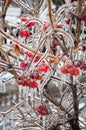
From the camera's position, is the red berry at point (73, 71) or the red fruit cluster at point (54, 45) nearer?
the red berry at point (73, 71)

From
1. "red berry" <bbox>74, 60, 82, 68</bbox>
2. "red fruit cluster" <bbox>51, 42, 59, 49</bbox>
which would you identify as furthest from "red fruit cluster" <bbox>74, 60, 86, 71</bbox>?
"red fruit cluster" <bbox>51, 42, 59, 49</bbox>

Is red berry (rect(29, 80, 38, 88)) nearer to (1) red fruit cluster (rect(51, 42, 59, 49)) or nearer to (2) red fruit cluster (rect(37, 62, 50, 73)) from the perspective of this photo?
(2) red fruit cluster (rect(37, 62, 50, 73))

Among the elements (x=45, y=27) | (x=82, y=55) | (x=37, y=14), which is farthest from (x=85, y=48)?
(x=37, y=14)

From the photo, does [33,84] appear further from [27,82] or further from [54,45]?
[54,45]

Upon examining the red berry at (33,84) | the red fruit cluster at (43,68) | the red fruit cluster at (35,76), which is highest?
the red fruit cluster at (43,68)

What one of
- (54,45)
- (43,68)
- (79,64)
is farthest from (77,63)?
(54,45)

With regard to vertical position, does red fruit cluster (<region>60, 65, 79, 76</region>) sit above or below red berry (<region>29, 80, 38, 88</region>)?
above

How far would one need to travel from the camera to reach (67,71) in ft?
4.89

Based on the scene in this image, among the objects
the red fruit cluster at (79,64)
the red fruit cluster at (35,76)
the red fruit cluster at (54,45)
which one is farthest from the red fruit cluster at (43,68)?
the red fruit cluster at (54,45)

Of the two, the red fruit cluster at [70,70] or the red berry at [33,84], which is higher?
the red fruit cluster at [70,70]

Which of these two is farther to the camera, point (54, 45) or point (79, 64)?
point (54, 45)

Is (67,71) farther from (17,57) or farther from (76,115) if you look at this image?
(76,115)

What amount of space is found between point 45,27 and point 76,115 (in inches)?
24.5

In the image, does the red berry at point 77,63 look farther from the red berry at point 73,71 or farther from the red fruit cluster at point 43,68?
the red fruit cluster at point 43,68
